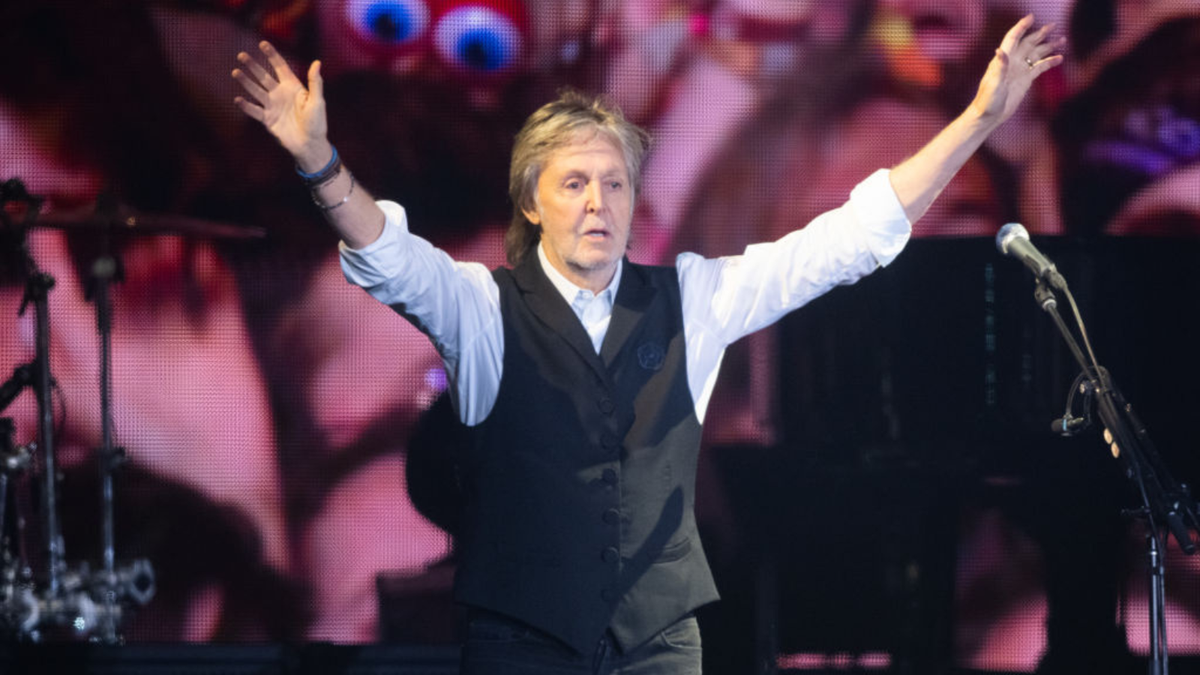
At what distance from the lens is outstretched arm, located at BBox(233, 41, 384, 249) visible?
1.85m

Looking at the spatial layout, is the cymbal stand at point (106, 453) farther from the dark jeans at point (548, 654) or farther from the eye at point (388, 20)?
the dark jeans at point (548, 654)

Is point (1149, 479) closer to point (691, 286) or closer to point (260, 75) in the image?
point (691, 286)

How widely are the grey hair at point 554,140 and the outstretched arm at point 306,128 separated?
47 centimetres

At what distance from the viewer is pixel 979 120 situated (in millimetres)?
2084

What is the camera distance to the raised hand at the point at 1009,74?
6.83 ft

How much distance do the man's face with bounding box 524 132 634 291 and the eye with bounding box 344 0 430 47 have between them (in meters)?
1.87

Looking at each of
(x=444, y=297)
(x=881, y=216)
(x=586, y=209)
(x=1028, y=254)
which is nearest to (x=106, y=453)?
(x=444, y=297)

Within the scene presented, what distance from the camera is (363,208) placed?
188 centimetres

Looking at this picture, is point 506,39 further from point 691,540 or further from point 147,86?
point 691,540

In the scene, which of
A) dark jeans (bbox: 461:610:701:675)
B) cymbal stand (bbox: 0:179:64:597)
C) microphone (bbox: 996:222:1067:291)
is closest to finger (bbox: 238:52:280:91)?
dark jeans (bbox: 461:610:701:675)

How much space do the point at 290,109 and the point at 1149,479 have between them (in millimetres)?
1738

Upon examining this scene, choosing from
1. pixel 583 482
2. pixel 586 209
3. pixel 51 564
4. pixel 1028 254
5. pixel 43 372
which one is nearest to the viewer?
pixel 583 482

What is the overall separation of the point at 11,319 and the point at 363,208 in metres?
2.57

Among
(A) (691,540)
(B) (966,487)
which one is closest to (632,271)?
(A) (691,540)
